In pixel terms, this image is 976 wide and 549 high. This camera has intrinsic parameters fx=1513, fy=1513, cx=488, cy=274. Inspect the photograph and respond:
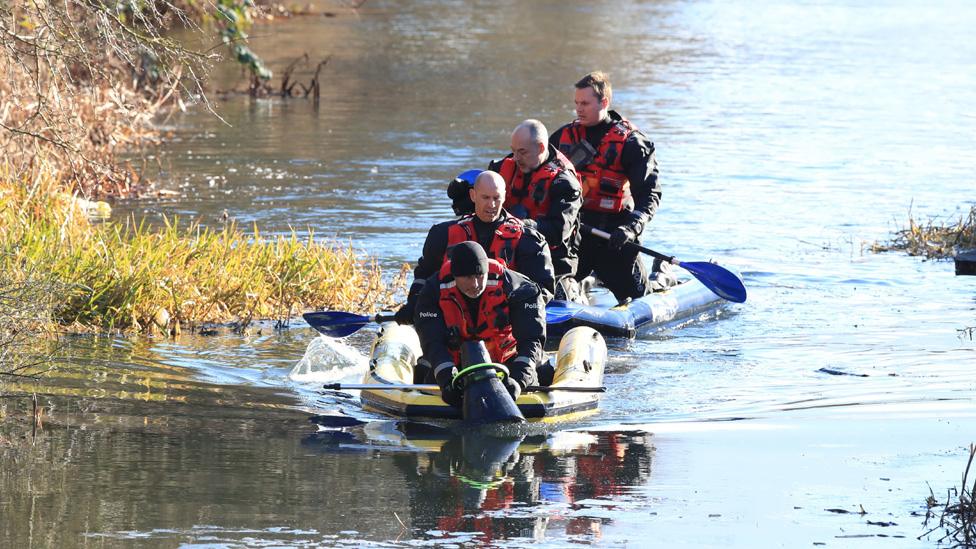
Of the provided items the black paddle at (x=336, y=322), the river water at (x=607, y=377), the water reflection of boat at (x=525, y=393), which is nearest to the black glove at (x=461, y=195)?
the black paddle at (x=336, y=322)

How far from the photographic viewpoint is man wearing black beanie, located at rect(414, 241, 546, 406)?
28.9 feet

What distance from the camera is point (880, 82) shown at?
30.7m

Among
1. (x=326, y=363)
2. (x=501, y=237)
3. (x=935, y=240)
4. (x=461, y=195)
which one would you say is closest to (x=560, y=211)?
(x=461, y=195)

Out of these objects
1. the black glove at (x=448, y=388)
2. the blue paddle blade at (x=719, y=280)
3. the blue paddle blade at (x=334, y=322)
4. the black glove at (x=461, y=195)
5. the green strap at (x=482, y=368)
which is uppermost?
the black glove at (x=461, y=195)

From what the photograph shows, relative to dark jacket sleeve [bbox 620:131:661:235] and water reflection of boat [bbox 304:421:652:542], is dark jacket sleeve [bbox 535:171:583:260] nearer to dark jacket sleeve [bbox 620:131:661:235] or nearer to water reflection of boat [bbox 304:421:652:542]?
dark jacket sleeve [bbox 620:131:661:235]

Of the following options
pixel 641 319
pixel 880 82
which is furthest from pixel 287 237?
pixel 880 82

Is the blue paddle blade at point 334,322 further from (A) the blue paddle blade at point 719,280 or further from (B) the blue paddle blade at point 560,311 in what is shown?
(A) the blue paddle blade at point 719,280

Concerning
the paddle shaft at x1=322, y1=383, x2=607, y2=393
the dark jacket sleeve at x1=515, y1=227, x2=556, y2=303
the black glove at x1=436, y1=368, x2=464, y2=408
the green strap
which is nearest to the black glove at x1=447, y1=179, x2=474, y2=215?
the dark jacket sleeve at x1=515, y1=227, x2=556, y2=303

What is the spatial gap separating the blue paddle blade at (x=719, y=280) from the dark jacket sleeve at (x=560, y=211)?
59.5 inches

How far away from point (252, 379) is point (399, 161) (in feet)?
36.6

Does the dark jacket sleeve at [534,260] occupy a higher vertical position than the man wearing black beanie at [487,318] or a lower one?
higher

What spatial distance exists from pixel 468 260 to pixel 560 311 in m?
2.88

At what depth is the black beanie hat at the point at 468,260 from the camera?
846cm

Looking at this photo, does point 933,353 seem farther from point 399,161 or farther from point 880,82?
point 880,82
